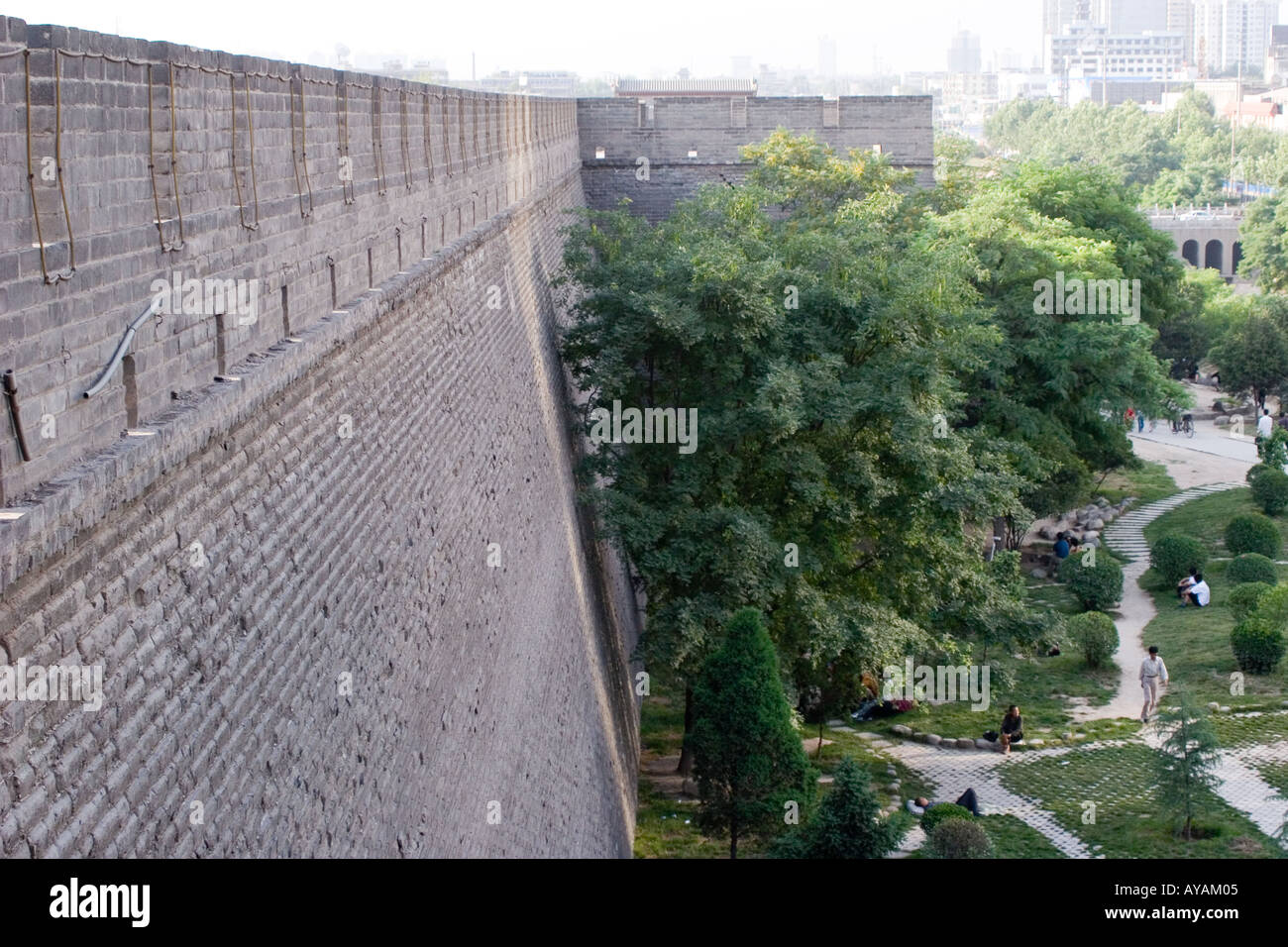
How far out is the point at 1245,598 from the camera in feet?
63.0

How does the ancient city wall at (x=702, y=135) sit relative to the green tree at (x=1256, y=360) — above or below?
above

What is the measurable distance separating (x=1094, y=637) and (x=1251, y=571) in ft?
13.6

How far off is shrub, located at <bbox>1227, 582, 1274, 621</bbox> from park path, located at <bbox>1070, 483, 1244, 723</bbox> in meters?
1.17

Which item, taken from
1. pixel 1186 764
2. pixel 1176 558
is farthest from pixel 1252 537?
pixel 1186 764

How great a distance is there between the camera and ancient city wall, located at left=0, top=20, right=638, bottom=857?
3.86m

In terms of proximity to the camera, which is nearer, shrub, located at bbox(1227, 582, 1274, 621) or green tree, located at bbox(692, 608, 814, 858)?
green tree, located at bbox(692, 608, 814, 858)

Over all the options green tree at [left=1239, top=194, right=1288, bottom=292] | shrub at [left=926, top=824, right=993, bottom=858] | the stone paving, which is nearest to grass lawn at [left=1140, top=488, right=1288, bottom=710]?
the stone paving

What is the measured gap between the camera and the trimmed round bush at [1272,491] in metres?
25.3

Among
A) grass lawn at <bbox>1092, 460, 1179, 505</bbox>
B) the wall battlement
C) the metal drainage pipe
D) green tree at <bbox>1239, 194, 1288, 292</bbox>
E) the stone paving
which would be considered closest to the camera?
the wall battlement

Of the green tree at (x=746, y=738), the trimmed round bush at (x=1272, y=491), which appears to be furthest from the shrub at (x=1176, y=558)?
the green tree at (x=746, y=738)

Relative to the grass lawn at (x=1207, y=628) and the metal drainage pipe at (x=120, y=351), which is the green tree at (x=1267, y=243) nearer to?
the grass lawn at (x=1207, y=628)

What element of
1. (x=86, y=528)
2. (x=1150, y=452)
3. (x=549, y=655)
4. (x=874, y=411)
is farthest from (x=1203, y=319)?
(x=86, y=528)

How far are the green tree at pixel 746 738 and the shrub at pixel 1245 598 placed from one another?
9.23m

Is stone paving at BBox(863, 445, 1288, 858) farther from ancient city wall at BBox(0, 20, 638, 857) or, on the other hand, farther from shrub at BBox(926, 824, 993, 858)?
ancient city wall at BBox(0, 20, 638, 857)
